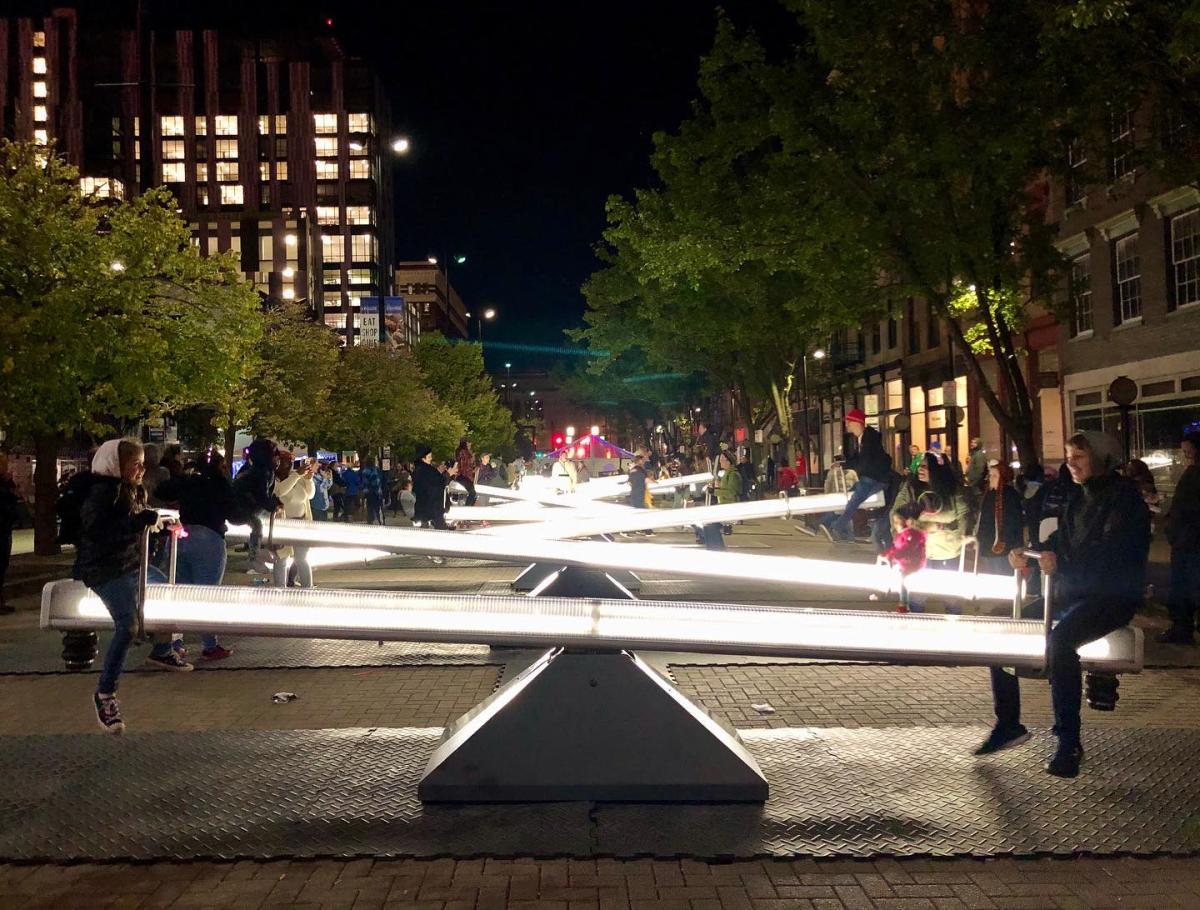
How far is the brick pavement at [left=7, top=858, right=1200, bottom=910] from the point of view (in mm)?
4465

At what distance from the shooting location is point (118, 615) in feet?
19.9

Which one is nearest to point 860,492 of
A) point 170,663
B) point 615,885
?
point 170,663

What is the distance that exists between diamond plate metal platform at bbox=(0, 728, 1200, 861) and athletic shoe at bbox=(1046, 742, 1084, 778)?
0.18ft

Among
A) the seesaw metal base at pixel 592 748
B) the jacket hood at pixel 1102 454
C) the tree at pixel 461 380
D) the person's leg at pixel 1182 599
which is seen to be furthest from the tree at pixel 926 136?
the tree at pixel 461 380

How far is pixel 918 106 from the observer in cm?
1892

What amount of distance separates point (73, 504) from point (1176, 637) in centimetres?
982

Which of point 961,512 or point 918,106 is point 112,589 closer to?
point 961,512

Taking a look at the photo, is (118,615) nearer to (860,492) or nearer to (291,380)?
(860,492)

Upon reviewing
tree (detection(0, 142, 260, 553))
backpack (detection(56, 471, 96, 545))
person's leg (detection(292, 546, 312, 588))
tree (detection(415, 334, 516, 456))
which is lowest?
person's leg (detection(292, 546, 312, 588))

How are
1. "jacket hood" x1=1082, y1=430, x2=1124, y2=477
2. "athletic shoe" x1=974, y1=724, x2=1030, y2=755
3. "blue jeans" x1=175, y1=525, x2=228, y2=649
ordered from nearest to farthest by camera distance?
"jacket hood" x1=1082, y1=430, x2=1124, y2=477, "athletic shoe" x1=974, y1=724, x2=1030, y2=755, "blue jeans" x1=175, y1=525, x2=228, y2=649

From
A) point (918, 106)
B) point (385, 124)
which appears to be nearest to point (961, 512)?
point (918, 106)

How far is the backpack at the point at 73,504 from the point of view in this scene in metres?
7.18

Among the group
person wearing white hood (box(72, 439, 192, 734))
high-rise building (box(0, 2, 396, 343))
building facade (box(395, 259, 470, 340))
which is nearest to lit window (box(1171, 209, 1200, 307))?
person wearing white hood (box(72, 439, 192, 734))

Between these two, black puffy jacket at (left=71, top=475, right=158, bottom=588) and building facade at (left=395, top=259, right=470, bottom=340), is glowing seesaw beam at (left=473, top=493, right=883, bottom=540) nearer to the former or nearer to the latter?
black puffy jacket at (left=71, top=475, right=158, bottom=588)
